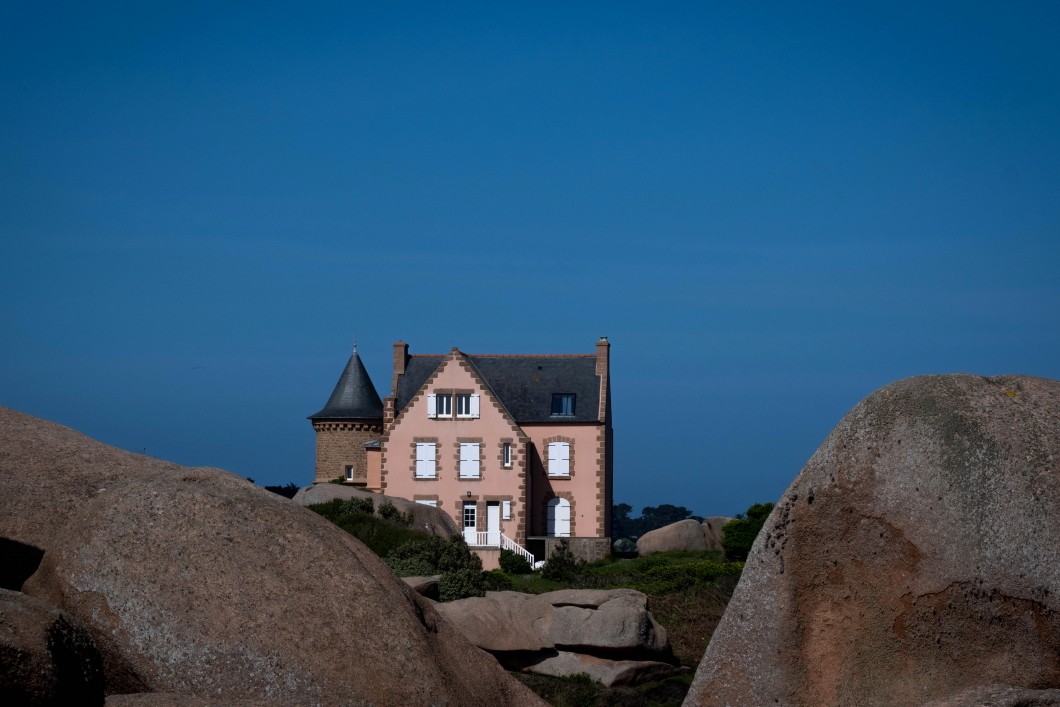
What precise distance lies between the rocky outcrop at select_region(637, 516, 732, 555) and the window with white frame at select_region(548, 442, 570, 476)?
7.48 meters

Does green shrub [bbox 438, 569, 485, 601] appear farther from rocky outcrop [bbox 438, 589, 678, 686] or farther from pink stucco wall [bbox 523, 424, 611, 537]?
pink stucco wall [bbox 523, 424, 611, 537]

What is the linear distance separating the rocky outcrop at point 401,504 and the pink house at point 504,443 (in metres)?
7.53

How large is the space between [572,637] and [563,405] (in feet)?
118

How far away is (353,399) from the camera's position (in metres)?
62.3

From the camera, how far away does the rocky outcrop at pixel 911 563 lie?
6.54m

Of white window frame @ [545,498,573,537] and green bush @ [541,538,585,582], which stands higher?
white window frame @ [545,498,573,537]

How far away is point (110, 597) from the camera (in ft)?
23.4

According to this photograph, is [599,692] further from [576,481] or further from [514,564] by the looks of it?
[576,481]

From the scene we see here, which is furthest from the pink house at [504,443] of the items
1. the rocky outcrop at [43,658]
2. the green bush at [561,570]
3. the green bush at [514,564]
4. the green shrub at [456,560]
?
the rocky outcrop at [43,658]

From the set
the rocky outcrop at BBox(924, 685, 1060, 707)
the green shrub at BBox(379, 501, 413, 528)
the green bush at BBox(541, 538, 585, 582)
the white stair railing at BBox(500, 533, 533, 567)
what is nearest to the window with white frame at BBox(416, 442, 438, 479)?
the white stair railing at BBox(500, 533, 533, 567)

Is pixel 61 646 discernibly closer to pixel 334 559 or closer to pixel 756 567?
pixel 334 559

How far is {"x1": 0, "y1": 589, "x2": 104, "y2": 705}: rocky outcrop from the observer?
5.61m

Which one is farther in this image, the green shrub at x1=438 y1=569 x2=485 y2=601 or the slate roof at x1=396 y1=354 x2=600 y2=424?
the slate roof at x1=396 y1=354 x2=600 y2=424

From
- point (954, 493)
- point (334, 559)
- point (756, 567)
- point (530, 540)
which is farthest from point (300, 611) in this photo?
point (530, 540)
